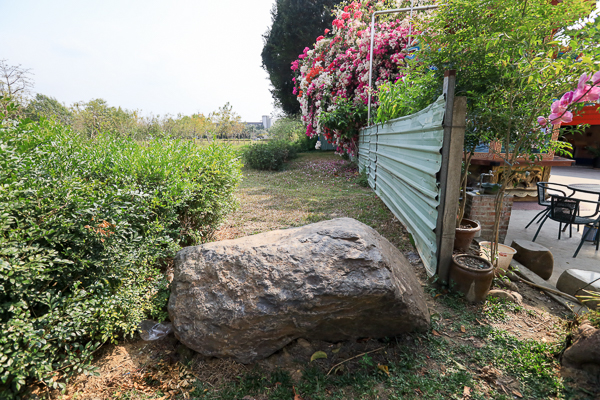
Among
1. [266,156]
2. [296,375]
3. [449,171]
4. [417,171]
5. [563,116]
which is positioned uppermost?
[563,116]

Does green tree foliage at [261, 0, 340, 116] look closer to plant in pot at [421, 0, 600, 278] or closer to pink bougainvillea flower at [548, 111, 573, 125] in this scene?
plant in pot at [421, 0, 600, 278]

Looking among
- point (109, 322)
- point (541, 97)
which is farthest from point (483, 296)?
point (109, 322)

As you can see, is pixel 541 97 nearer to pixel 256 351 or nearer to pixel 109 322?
pixel 256 351

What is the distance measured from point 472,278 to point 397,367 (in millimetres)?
1155

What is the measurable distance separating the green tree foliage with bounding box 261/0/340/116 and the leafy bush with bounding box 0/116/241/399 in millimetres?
18349

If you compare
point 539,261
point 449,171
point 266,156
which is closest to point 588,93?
point 449,171

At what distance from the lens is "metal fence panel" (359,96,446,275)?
114 inches

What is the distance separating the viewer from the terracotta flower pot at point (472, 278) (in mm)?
2670

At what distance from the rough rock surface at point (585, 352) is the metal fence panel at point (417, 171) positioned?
1.10 meters

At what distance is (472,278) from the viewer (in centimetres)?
268

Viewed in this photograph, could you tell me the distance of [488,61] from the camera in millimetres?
2676

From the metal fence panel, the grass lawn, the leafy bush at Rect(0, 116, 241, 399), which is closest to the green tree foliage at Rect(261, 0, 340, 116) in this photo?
the metal fence panel

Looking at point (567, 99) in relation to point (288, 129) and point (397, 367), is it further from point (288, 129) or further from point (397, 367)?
point (288, 129)

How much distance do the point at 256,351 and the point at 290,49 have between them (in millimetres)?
19766
